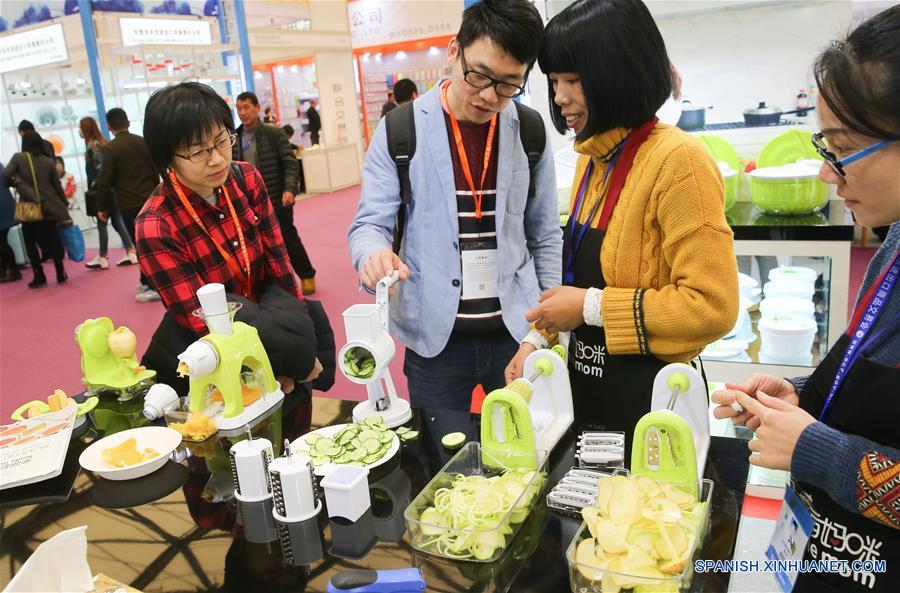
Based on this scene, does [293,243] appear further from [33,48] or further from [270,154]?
[33,48]

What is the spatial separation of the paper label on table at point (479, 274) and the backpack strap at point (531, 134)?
0.28m

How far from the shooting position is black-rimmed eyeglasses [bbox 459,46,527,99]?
176 centimetres

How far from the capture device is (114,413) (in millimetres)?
1896

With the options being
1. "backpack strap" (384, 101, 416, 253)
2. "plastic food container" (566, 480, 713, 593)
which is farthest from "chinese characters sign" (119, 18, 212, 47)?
"plastic food container" (566, 480, 713, 593)

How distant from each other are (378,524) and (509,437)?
0.94 feet

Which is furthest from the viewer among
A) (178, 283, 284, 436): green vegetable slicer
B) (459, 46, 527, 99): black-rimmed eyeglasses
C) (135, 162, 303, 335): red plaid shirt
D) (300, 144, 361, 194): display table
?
(300, 144, 361, 194): display table

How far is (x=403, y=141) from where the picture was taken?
76.0 inches

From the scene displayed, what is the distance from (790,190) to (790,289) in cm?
47

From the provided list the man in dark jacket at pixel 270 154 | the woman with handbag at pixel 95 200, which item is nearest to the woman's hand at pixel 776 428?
the man in dark jacket at pixel 270 154

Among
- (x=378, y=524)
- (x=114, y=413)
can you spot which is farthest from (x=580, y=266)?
(x=114, y=413)

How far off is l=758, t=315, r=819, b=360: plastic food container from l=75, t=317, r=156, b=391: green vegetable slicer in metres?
2.54

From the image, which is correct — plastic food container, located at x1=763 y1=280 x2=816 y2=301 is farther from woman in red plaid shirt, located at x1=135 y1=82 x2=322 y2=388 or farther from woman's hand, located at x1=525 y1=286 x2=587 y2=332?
woman in red plaid shirt, located at x1=135 y1=82 x2=322 y2=388

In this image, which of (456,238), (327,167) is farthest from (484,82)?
(327,167)

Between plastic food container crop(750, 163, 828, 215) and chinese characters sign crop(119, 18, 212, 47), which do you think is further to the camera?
→ chinese characters sign crop(119, 18, 212, 47)
